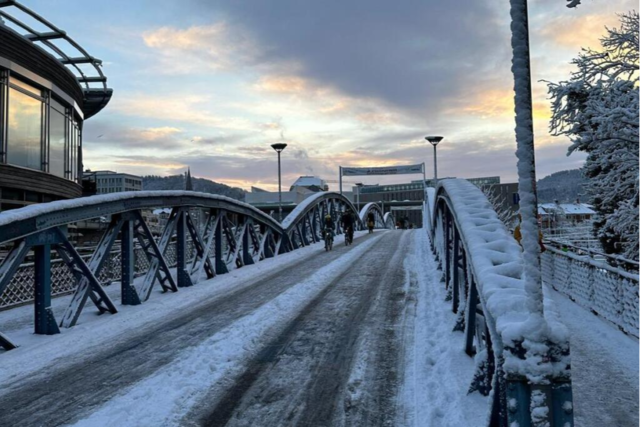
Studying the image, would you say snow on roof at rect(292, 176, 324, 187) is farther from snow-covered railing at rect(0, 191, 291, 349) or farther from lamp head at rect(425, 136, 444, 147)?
snow-covered railing at rect(0, 191, 291, 349)

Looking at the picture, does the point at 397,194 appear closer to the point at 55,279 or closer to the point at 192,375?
the point at 55,279

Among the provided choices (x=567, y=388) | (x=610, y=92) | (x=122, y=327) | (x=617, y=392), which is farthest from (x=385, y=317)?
(x=610, y=92)

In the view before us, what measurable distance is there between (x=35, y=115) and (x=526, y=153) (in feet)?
73.2

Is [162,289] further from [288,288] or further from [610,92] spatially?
[610,92]

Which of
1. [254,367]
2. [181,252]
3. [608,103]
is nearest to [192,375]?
[254,367]

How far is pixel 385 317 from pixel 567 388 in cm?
461

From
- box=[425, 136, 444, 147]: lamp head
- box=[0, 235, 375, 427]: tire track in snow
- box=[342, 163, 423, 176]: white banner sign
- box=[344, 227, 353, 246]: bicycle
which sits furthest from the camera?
box=[342, 163, 423, 176]: white banner sign

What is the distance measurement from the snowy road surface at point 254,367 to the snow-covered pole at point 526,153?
1.58 m

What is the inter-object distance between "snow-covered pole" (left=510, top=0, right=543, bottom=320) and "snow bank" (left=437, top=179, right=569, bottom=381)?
0.48 feet

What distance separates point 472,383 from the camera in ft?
13.2

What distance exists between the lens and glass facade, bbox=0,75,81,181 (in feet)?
58.6

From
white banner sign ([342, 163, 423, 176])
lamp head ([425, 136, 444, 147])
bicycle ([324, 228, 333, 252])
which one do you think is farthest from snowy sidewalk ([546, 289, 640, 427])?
white banner sign ([342, 163, 423, 176])

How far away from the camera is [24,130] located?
61.4ft

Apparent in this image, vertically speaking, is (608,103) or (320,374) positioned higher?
(608,103)
